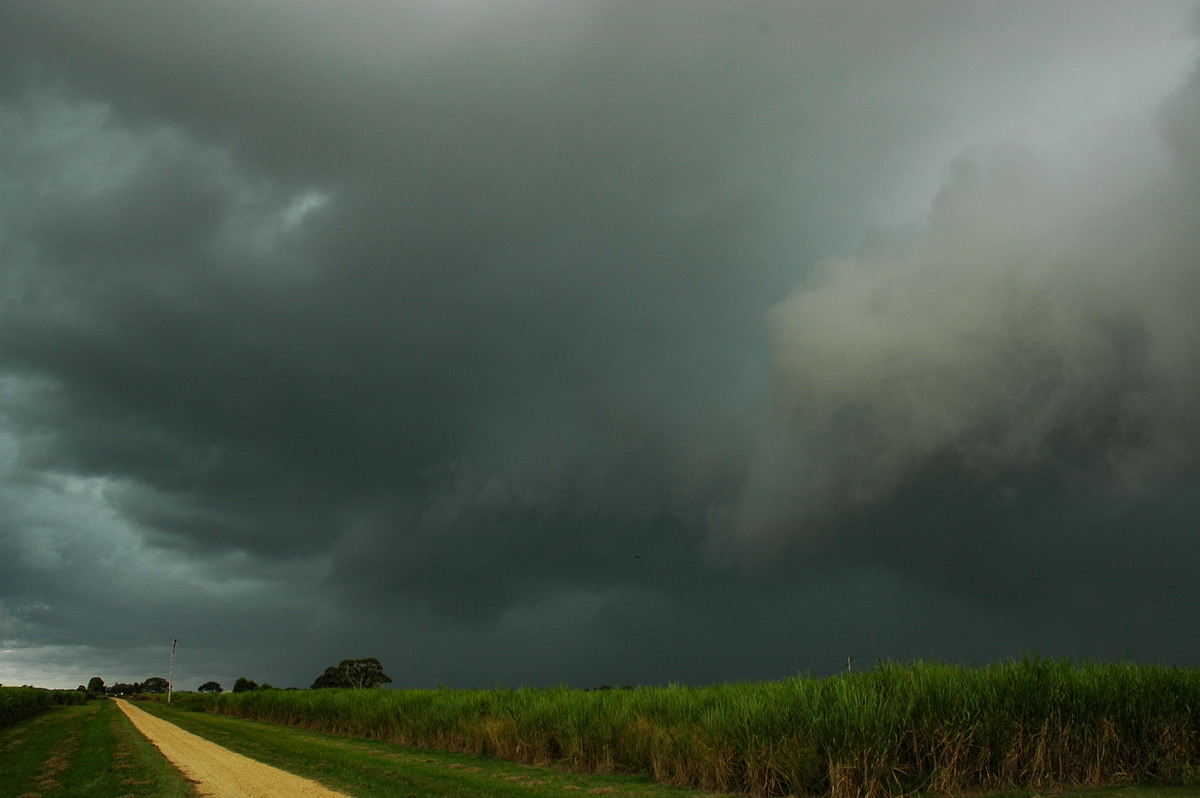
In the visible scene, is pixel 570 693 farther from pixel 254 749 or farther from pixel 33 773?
pixel 33 773

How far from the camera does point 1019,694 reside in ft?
48.0

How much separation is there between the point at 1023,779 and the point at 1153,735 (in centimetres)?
368

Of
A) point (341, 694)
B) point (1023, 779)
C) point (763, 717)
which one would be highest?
point (763, 717)

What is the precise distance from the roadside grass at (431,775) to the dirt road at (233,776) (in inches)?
26.6

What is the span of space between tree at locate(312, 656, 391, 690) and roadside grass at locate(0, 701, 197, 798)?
6642 cm

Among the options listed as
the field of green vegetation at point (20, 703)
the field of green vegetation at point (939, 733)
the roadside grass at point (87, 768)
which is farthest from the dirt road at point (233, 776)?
the field of green vegetation at point (20, 703)

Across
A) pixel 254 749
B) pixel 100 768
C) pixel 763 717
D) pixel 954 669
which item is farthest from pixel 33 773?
pixel 954 669

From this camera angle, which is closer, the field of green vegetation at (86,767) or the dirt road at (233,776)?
the dirt road at (233,776)

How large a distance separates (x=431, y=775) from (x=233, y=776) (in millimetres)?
5091

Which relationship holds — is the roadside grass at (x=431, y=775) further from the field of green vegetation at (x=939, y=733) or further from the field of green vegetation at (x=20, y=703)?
the field of green vegetation at (x=20, y=703)

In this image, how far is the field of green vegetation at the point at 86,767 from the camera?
53.2ft

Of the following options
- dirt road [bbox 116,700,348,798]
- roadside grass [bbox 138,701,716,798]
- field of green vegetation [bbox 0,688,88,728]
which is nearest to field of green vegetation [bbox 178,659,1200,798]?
roadside grass [bbox 138,701,716,798]

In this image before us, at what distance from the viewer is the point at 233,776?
17.9 m

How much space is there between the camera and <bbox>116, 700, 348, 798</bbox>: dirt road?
14.9 meters
